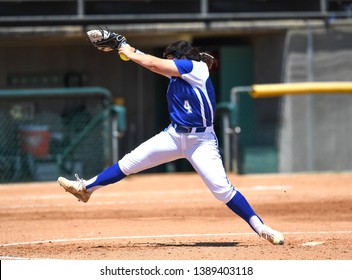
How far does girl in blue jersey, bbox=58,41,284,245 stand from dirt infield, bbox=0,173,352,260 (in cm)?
47

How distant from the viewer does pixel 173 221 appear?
1167cm

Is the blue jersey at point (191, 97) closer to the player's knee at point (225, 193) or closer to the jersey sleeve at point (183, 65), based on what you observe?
the jersey sleeve at point (183, 65)

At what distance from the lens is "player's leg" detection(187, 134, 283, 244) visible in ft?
28.7

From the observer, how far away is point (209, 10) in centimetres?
1942

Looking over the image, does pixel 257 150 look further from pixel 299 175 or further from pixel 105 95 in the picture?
pixel 105 95

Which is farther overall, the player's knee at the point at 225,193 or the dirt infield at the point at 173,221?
the player's knee at the point at 225,193

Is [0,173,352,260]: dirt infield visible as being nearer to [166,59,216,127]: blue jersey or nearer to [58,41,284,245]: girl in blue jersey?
[58,41,284,245]: girl in blue jersey

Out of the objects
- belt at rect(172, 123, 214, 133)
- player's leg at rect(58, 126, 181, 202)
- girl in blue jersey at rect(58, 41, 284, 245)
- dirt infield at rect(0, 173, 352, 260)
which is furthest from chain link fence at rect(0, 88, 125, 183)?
belt at rect(172, 123, 214, 133)

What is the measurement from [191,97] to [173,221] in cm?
323

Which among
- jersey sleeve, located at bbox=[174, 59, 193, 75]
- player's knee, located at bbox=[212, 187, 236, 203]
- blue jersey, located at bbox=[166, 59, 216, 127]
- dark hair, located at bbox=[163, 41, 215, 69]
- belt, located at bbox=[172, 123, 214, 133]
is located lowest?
player's knee, located at bbox=[212, 187, 236, 203]

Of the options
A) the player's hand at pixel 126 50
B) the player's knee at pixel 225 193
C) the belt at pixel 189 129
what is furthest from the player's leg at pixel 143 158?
the player's hand at pixel 126 50

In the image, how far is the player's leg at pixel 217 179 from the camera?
8.75m

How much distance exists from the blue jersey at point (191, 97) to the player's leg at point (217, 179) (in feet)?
0.71
